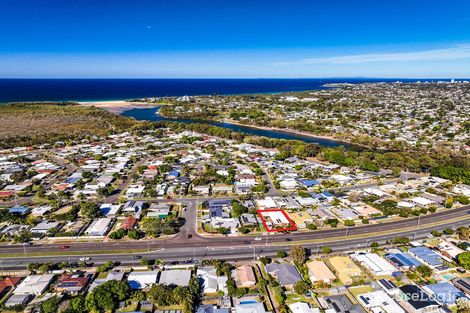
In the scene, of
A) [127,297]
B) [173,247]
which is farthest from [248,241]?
[127,297]

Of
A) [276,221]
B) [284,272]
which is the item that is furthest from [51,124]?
[284,272]

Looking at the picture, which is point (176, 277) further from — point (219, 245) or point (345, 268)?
point (345, 268)

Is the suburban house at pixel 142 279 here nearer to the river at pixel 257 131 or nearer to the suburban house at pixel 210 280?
the suburban house at pixel 210 280

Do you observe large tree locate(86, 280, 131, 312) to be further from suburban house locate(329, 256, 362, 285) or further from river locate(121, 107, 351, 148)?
river locate(121, 107, 351, 148)

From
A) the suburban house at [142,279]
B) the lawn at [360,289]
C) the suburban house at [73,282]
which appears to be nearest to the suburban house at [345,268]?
the lawn at [360,289]

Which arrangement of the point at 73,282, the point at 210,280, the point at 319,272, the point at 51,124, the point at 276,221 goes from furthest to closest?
1. the point at 51,124
2. the point at 276,221
3. the point at 319,272
4. the point at 210,280
5. the point at 73,282

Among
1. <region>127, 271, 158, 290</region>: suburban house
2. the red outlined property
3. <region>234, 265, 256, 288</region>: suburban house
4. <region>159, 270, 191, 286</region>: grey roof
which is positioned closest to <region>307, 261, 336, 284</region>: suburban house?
<region>234, 265, 256, 288</region>: suburban house
